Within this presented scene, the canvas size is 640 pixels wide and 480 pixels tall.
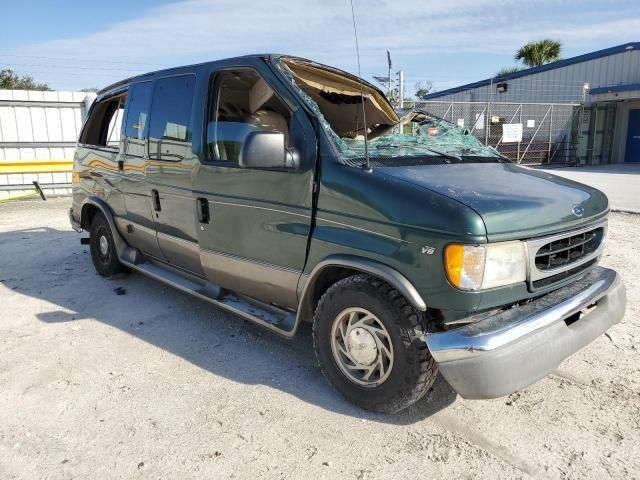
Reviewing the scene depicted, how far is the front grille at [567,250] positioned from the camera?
9.17ft

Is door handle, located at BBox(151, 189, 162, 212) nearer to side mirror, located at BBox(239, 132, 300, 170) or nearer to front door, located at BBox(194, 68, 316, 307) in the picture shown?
front door, located at BBox(194, 68, 316, 307)

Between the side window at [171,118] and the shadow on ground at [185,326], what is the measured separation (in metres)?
Result: 1.47

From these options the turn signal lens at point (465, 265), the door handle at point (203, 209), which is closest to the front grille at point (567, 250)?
the turn signal lens at point (465, 265)

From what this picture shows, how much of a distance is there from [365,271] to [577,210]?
1.32 metres

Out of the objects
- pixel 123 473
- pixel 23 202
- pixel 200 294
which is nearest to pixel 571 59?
pixel 23 202

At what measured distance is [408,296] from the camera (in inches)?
103

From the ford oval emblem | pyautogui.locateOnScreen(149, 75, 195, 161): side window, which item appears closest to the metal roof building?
pyautogui.locateOnScreen(149, 75, 195, 161): side window

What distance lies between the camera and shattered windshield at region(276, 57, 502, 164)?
11.0 ft

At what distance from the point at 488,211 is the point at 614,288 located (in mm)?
1332

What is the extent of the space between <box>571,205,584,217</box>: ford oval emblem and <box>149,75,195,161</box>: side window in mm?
2794

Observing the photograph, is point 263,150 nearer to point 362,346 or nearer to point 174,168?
point 362,346

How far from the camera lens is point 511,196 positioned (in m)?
2.77

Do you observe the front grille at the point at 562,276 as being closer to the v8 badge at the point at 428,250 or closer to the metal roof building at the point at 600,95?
the v8 badge at the point at 428,250

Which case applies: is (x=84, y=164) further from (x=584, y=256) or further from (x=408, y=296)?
(x=584, y=256)
